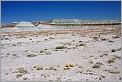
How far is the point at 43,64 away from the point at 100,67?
2643 millimetres

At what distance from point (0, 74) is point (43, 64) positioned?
9.26 ft

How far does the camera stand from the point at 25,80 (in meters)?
9.45

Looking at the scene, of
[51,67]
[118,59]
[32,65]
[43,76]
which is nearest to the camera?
[43,76]

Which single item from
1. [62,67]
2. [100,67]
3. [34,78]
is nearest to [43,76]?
[34,78]

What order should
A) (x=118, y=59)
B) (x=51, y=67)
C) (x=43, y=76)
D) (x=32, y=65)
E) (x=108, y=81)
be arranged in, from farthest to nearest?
(x=118, y=59) → (x=32, y=65) → (x=51, y=67) → (x=43, y=76) → (x=108, y=81)

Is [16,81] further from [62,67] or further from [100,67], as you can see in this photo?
[100,67]

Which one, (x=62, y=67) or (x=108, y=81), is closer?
(x=108, y=81)

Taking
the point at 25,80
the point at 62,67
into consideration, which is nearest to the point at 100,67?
the point at 62,67

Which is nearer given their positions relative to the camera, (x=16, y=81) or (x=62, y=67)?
(x=16, y=81)

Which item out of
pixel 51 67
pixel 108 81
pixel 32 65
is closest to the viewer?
pixel 108 81

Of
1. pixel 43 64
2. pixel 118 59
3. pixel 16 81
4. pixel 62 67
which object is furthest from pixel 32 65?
pixel 118 59

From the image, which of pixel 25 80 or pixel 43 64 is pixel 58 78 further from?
pixel 43 64

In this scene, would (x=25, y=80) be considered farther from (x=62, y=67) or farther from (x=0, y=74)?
(x=62, y=67)

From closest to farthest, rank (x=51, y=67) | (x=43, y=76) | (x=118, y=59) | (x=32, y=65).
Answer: (x=43, y=76) → (x=51, y=67) → (x=32, y=65) → (x=118, y=59)
